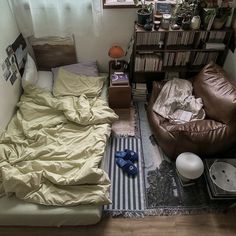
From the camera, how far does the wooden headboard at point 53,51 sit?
248 cm

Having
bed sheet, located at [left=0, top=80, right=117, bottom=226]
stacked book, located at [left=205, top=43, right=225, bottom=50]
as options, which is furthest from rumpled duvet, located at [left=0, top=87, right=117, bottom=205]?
stacked book, located at [left=205, top=43, right=225, bottom=50]

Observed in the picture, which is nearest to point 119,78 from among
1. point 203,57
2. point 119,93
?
point 119,93

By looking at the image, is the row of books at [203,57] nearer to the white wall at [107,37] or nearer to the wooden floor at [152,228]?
the white wall at [107,37]

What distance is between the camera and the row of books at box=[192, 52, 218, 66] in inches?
95.9

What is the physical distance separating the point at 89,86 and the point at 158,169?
114 cm


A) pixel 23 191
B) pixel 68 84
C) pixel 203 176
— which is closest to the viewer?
pixel 23 191

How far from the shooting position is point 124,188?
1.85 metres

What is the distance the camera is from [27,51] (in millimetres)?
2539

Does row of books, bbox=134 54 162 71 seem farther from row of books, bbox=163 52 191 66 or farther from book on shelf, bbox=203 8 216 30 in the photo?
book on shelf, bbox=203 8 216 30

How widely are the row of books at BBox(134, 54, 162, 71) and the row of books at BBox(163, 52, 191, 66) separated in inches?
3.5

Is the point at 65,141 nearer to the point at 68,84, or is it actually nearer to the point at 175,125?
the point at 68,84

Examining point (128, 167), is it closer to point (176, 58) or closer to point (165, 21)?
point (176, 58)

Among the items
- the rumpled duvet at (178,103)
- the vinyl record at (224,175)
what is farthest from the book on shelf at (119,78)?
the vinyl record at (224,175)

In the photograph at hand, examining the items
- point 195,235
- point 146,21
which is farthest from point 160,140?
point 146,21
